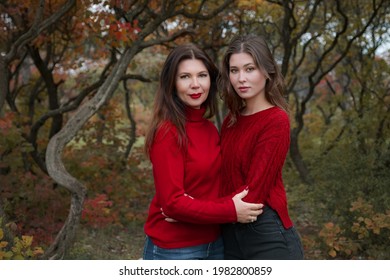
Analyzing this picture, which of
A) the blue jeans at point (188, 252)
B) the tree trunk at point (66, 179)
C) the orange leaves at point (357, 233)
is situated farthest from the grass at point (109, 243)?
the blue jeans at point (188, 252)

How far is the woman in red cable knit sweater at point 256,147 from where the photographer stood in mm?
2523

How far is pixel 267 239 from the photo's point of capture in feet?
8.32

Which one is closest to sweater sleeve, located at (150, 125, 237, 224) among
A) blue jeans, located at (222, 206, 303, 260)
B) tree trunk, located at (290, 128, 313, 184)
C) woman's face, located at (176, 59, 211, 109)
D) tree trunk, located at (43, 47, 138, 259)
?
blue jeans, located at (222, 206, 303, 260)

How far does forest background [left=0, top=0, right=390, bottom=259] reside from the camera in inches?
218

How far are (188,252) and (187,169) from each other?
1.42 ft

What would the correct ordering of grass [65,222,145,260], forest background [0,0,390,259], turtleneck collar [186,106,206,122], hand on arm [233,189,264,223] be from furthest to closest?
grass [65,222,145,260], forest background [0,0,390,259], turtleneck collar [186,106,206,122], hand on arm [233,189,264,223]

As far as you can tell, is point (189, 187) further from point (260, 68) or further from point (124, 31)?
point (124, 31)

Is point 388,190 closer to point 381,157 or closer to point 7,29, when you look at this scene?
point 381,157

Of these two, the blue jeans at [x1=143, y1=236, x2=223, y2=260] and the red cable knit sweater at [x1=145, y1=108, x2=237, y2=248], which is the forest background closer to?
the blue jeans at [x1=143, y1=236, x2=223, y2=260]

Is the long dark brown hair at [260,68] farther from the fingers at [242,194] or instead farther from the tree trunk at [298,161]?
the tree trunk at [298,161]

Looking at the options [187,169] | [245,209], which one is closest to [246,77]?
[187,169]

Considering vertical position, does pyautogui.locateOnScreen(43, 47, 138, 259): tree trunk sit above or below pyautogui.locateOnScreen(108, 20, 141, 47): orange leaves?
below

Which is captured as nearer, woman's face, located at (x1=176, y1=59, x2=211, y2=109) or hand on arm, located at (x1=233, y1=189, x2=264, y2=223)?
hand on arm, located at (x1=233, y1=189, x2=264, y2=223)
